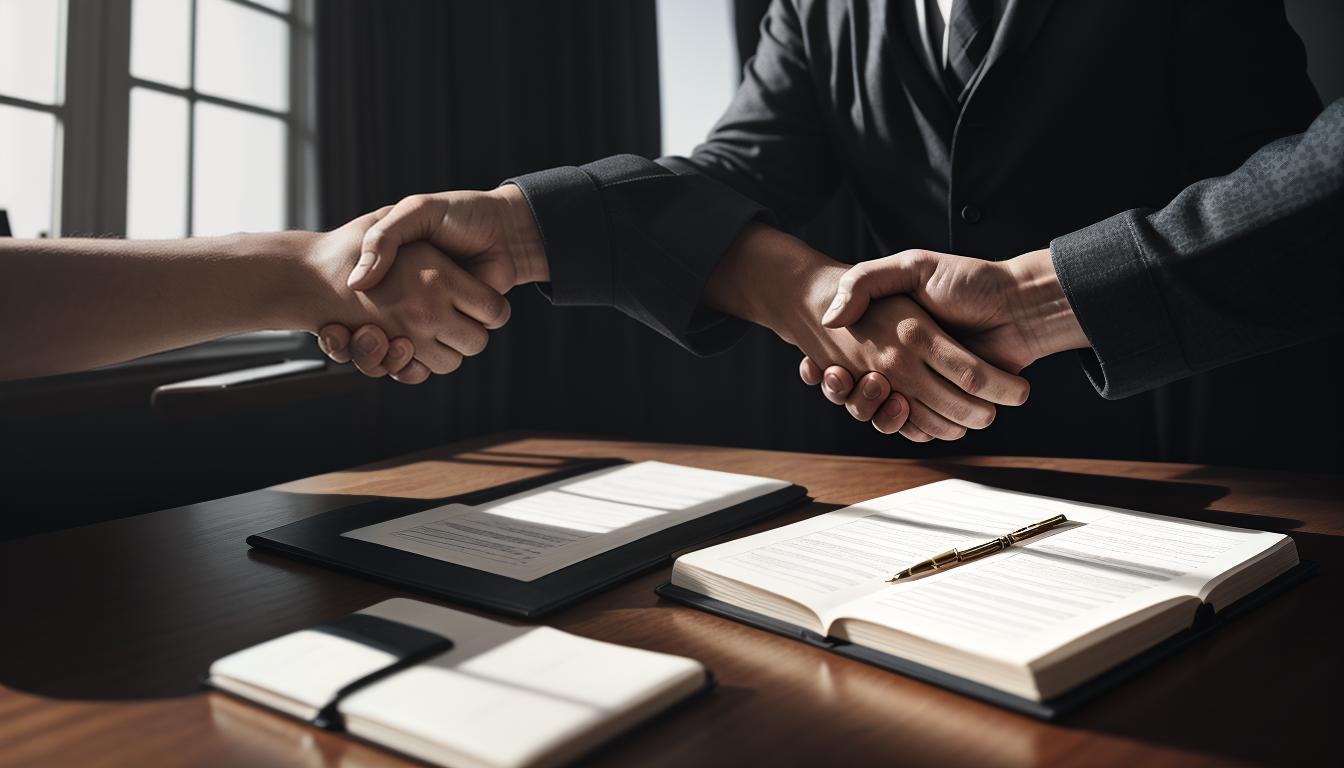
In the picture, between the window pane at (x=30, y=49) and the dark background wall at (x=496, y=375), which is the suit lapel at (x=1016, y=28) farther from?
the window pane at (x=30, y=49)

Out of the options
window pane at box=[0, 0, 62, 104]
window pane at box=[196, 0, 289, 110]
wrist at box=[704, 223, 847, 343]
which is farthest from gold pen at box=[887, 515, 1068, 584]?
window pane at box=[196, 0, 289, 110]

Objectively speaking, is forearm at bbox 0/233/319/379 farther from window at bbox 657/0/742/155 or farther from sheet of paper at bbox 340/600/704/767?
window at bbox 657/0/742/155

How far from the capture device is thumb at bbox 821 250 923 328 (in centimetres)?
111

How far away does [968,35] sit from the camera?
4.62 feet

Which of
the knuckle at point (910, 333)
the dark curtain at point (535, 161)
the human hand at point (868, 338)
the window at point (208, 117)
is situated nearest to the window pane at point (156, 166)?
the window at point (208, 117)

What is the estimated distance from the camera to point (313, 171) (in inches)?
96.0

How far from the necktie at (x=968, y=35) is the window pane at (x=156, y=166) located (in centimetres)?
180

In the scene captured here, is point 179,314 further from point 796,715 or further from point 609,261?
point 796,715

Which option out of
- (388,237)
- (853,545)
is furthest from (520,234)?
(853,545)

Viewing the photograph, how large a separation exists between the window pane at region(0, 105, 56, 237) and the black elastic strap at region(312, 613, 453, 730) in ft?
5.95

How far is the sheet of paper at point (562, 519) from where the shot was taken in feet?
2.54

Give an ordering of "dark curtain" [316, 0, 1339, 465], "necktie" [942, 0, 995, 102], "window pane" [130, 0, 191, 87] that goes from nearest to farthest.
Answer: "necktie" [942, 0, 995, 102]
"window pane" [130, 0, 191, 87]
"dark curtain" [316, 0, 1339, 465]

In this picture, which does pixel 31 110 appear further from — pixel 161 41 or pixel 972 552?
pixel 972 552

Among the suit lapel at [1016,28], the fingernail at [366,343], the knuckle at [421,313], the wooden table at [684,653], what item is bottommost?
the wooden table at [684,653]
